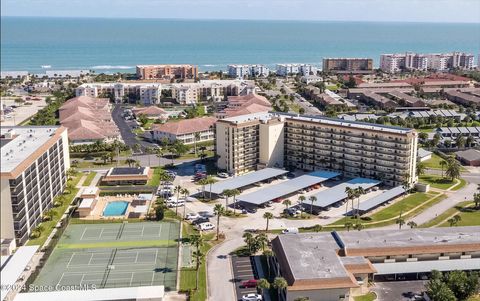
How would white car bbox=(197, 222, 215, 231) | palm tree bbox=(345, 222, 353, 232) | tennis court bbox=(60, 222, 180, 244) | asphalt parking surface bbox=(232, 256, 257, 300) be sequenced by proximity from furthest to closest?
white car bbox=(197, 222, 215, 231), tennis court bbox=(60, 222, 180, 244), palm tree bbox=(345, 222, 353, 232), asphalt parking surface bbox=(232, 256, 257, 300)

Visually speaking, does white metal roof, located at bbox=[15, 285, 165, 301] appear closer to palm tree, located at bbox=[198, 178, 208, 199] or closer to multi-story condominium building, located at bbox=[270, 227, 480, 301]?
multi-story condominium building, located at bbox=[270, 227, 480, 301]

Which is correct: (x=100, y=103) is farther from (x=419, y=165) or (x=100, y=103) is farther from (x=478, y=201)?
(x=478, y=201)

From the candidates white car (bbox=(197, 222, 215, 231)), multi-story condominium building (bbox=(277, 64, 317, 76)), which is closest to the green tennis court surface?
white car (bbox=(197, 222, 215, 231))

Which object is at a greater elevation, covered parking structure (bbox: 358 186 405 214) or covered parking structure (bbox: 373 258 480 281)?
covered parking structure (bbox: 358 186 405 214)

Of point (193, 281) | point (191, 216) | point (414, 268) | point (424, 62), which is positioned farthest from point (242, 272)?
point (424, 62)

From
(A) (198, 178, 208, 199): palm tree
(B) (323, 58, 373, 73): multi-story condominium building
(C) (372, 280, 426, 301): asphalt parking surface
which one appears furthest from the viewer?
(B) (323, 58, 373, 73): multi-story condominium building

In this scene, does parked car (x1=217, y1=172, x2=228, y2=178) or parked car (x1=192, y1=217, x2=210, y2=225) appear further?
parked car (x1=217, y1=172, x2=228, y2=178)
